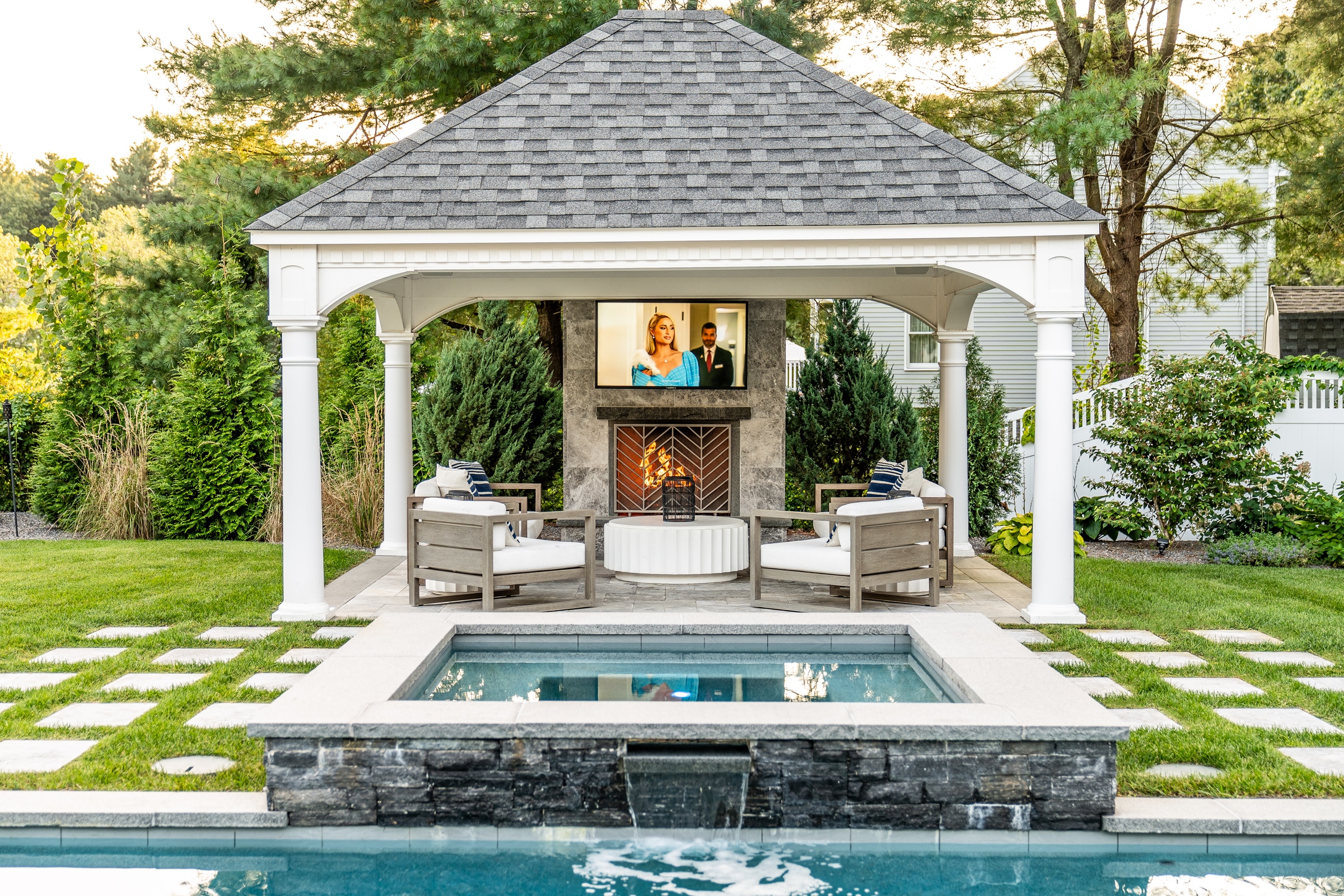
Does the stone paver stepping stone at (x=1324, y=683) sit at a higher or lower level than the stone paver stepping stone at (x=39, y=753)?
lower

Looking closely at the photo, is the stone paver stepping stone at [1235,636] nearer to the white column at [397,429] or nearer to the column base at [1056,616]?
the column base at [1056,616]

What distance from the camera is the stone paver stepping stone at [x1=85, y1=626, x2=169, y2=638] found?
6.88 meters

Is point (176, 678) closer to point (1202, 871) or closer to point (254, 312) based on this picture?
point (1202, 871)

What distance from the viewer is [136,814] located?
391 cm

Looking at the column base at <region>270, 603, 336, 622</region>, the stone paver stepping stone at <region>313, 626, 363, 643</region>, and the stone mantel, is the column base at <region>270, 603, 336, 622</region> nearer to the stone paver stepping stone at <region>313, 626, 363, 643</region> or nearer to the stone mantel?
the stone paver stepping stone at <region>313, 626, 363, 643</region>

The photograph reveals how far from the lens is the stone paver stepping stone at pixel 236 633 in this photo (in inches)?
267

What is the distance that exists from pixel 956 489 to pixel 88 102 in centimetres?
2930

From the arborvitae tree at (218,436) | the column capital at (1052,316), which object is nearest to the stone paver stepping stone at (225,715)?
the column capital at (1052,316)

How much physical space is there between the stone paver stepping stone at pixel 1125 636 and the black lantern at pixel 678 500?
2.95 m

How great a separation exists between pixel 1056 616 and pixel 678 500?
9.31 ft

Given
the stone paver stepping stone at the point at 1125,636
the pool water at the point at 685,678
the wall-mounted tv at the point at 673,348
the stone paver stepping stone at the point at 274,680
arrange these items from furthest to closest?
the wall-mounted tv at the point at 673,348 < the stone paver stepping stone at the point at 1125,636 < the stone paver stepping stone at the point at 274,680 < the pool water at the point at 685,678

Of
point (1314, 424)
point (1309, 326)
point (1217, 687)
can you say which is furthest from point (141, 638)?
point (1309, 326)

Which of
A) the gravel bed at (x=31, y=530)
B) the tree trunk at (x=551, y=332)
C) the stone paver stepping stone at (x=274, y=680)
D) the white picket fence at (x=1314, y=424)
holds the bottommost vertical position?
the stone paver stepping stone at (x=274, y=680)

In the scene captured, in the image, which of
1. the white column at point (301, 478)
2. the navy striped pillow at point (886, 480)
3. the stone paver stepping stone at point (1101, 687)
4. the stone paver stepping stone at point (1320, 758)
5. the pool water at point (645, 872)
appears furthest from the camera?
the navy striped pillow at point (886, 480)
